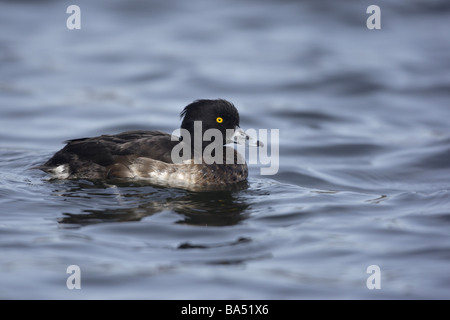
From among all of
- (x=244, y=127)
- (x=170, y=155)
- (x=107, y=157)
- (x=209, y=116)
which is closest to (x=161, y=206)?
(x=170, y=155)

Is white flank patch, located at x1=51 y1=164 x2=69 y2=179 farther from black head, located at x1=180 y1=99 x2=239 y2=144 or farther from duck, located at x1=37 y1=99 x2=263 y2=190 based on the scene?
black head, located at x1=180 y1=99 x2=239 y2=144

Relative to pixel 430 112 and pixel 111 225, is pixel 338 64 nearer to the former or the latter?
pixel 430 112

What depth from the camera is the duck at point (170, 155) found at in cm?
872

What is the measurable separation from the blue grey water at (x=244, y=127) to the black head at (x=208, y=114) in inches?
36.7

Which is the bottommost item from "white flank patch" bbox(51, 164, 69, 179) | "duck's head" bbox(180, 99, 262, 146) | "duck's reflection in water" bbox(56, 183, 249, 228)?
"duck's reflection in water" bbox(56, 183, 249, 228)

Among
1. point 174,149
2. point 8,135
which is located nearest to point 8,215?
point 174,149

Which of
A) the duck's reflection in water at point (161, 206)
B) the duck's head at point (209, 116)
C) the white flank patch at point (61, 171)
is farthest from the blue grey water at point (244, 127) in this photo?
the duck's head at point (209, 116)

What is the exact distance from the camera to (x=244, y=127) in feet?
43.5

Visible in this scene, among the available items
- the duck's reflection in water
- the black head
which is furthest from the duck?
the duck's reflection in water

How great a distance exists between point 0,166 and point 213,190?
330 centimetres

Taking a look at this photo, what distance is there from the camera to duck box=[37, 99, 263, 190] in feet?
28.6

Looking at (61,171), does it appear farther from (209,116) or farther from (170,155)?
(209,116)

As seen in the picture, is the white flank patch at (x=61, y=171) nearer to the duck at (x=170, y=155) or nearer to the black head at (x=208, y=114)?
the duck at (x=170, y=155)
